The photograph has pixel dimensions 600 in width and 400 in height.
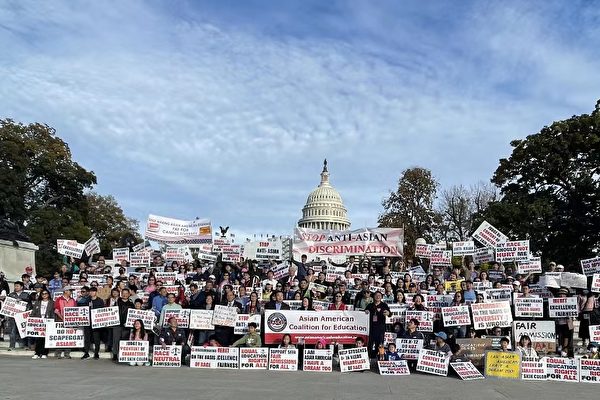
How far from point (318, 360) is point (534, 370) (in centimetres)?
446

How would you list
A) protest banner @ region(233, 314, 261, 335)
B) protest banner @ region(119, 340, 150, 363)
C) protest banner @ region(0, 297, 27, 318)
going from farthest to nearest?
protest banner @ region(0, 297, 27, 318)
protest banner @ region(233, 314, 261, 335)
protest banner @ region(119, 340, 150, 363)

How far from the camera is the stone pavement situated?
1012 cm

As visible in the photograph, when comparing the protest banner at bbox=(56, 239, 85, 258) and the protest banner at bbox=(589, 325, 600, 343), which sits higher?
the protest banner at bbox=(56, 239, 85, 258)

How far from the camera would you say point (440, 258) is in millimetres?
22047

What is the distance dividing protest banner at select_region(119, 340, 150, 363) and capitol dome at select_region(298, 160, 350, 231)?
383 ft

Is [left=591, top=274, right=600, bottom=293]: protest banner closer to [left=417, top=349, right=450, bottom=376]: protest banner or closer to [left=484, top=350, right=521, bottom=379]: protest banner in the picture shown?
[left=484, top=350, right=521, bottom=379]: protest banner

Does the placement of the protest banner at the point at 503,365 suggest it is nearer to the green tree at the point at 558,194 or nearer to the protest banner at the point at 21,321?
the protest banner at the point at 21,321

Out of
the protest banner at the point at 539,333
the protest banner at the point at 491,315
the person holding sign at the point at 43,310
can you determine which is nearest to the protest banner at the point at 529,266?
the protest banner at the point at 539,333

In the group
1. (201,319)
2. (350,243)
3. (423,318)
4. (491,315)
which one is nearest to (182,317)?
(201,319)

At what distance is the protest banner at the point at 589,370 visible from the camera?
1316cm

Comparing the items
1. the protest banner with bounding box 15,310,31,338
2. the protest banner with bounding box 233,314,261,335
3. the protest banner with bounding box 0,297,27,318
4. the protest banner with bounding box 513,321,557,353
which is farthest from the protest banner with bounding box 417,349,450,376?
the protest banner with bounding box 0,297,27,318

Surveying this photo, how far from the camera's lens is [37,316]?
52.7 feet

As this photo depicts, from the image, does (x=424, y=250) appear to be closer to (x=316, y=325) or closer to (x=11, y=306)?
(x=316, y=325)

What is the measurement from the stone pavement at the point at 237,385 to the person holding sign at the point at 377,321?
4.26 feet
